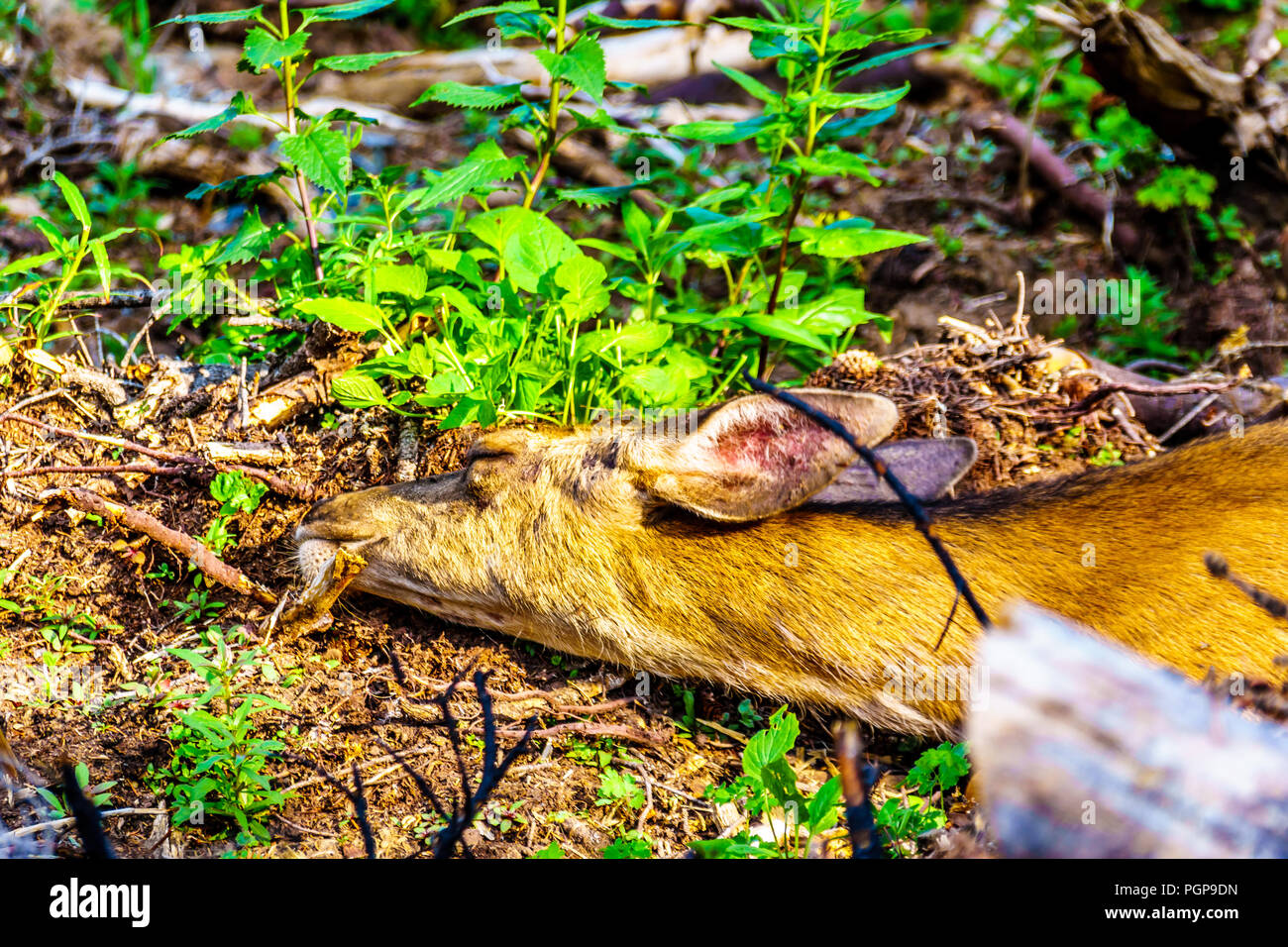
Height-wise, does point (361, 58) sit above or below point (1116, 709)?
above

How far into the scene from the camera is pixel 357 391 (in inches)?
151

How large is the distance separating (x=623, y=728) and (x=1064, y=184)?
5501mm

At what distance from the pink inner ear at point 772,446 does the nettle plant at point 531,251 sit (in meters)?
0.46

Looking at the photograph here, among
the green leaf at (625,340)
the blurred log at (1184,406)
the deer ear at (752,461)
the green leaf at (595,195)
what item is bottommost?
the blurred log at (1184,406)

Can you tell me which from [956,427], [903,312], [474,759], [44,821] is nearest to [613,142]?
[903,312]

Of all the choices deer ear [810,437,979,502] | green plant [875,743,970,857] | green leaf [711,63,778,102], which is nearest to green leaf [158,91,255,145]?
green leaf [711,63,778,102]

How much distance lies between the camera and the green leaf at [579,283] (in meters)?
3.81

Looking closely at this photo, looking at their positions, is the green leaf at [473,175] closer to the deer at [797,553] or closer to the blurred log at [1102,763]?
the deer at [797,553]

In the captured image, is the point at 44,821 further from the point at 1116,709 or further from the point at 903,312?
the point at 903,312

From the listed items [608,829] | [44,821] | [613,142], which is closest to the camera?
[44,821]

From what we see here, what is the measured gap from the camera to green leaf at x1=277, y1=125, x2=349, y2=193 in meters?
3.62

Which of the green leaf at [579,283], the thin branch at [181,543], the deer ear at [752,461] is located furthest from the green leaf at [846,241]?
the thin branch at [181,543]

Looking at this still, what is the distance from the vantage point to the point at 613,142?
845 cm

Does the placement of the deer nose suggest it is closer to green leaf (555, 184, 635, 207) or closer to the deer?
the deer
